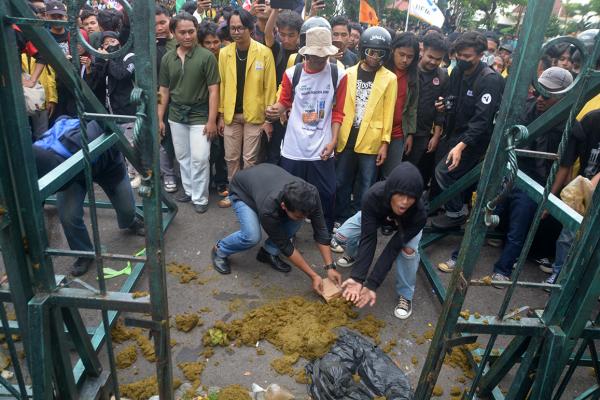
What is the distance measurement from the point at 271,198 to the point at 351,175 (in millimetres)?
1260

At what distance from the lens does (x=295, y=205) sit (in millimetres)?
3004

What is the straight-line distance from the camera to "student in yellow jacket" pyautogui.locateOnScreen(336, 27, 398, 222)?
3703 mm

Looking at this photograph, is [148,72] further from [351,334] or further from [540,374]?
[351,334]

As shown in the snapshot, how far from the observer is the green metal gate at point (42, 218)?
139 cm

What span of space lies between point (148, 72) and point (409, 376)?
2.35 metres

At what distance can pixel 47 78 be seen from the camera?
444 cm

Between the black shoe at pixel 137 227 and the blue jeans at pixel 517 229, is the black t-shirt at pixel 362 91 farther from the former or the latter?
the black shoe at pixel 137 227

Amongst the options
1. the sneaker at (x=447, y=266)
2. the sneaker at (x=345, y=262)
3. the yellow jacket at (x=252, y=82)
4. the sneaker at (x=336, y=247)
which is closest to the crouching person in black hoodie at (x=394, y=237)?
the sneaker at (x=345, y=262)

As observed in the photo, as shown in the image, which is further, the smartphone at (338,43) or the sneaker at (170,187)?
the sneaker at (170,187)

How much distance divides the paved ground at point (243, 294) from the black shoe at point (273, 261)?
5cm

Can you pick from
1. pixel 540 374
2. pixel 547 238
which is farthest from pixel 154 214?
pixel 547 238

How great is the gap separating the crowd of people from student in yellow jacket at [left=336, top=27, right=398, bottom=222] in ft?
0.04

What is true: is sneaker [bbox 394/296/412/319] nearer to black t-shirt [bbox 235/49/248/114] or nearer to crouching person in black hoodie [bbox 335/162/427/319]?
crouching person in black hoodie [bbox 335/162/427/319]

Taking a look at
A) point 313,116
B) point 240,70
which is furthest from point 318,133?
point 240,70
